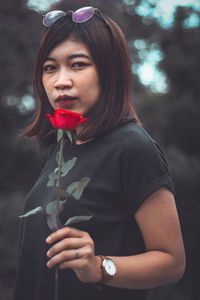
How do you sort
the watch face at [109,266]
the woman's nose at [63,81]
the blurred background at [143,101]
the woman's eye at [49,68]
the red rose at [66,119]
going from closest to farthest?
the red rose at [66,119] → the watch face at [109,266] → the woman's nose at [63,81] → the woman's eye at [49,68] → the blurred background at [143,101]

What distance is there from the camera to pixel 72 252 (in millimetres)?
982

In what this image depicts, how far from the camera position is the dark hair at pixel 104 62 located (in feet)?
4.42

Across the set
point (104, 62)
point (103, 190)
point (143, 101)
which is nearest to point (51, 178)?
point (103, 190)

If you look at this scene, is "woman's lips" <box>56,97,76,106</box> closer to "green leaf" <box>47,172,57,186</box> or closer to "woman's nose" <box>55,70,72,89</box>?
"woman's nose" <box>55,70,72,89</box>

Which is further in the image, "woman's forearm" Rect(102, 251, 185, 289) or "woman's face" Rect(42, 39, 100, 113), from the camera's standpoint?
"woman's face" Rect(42, 39, 100, 113)

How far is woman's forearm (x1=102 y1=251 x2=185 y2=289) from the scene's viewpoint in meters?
1.13

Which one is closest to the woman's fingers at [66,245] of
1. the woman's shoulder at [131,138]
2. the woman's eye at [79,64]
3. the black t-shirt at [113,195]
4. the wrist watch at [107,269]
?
the wrist watch at [107,269]

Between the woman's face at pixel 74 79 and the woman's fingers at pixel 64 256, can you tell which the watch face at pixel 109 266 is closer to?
the woman's fingers at pixel 64 256

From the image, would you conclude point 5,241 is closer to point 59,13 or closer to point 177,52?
point 59,13

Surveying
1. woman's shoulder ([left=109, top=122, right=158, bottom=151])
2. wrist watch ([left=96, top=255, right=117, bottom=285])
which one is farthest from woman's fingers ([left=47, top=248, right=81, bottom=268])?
woman's shoulder ([left=109, top=122, right=158, bottom=151])

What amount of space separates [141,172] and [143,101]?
715cm

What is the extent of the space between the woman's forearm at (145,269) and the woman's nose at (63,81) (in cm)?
59

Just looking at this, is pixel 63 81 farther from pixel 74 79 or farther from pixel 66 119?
pixel 66 119

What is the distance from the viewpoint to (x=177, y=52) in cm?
950
